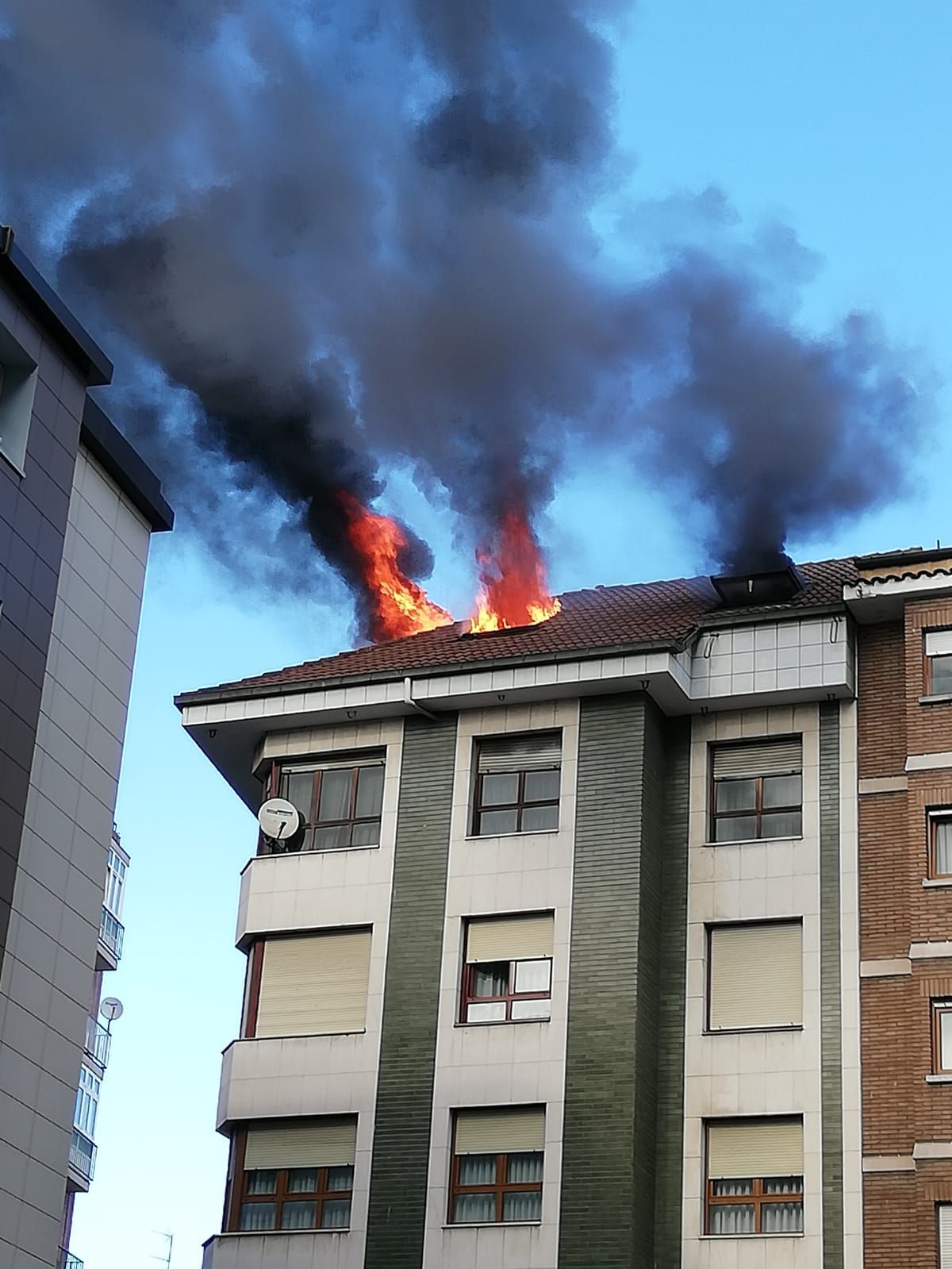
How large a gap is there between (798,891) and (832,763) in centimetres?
234

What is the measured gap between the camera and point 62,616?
94.4 feet

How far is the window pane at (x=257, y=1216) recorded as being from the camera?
3391 cm

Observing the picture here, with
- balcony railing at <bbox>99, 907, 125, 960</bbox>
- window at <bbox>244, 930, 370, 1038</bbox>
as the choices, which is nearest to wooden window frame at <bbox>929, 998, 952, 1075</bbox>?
window at <bbox>244, 930, 370, 1038</bbox>

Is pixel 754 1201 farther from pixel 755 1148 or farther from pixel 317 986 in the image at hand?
pixel 317 986

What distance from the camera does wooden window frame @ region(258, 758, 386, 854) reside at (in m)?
36.4

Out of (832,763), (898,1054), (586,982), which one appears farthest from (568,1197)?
(832,763)

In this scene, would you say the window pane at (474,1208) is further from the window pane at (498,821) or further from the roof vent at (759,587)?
the roof vent at (759,587)

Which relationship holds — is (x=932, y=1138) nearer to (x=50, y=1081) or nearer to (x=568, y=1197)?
(x=568, y=1197)

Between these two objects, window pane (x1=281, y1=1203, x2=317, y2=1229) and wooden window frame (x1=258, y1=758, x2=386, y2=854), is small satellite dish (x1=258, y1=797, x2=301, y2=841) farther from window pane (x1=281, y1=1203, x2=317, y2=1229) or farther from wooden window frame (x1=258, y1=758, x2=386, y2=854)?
window pane (x1=281, y1=1203, x2=317, y2=1229)

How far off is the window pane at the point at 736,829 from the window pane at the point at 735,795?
0.56 feet

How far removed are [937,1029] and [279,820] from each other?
12.1 meters

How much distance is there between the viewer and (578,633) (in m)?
37.4

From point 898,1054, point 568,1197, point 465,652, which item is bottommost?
point 568,1197

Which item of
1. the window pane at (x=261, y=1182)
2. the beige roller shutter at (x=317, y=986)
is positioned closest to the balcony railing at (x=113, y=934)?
the beige roller shutter at (x=317, y=986)
